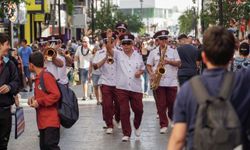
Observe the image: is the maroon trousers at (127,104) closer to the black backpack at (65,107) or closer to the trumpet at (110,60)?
the trumpet at (110,60)

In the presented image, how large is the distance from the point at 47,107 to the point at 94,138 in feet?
14.5

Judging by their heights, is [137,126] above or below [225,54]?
below

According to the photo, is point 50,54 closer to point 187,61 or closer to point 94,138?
point 94,138

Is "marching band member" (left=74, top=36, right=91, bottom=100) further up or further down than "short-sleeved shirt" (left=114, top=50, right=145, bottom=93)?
further down

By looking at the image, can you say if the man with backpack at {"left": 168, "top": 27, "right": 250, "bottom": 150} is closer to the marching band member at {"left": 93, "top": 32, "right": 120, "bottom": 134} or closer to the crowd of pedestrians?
the crowd of pedestrians

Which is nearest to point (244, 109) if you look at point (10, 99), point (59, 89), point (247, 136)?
point (247, 136)

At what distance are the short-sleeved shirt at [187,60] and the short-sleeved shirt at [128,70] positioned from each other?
307 cm

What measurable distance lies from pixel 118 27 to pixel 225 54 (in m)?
9.32

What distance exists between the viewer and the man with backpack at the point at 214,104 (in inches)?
176

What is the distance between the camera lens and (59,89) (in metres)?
8.23

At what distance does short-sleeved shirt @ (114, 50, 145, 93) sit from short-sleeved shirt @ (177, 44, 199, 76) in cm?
307

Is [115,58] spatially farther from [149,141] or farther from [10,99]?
[10,99]

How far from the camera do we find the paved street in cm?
1152

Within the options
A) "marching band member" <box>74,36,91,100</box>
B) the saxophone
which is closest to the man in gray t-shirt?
the saxophone
